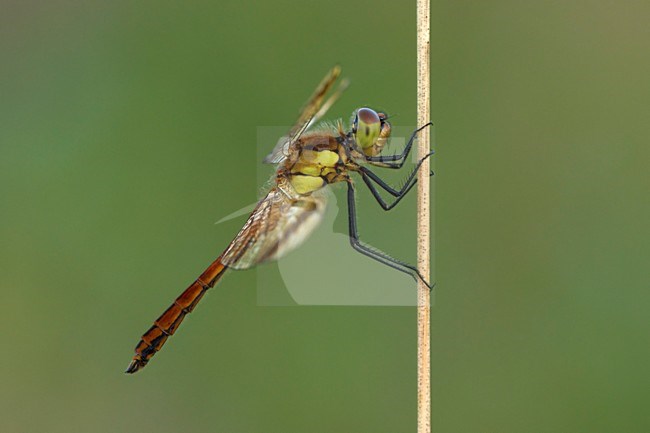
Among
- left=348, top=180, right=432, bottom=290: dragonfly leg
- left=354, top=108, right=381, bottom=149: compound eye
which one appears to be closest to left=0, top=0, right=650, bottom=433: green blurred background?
left=348, top=180, right=432, bottom=290: dragonfly leg

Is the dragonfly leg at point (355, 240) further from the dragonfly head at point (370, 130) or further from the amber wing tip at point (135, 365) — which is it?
the amber wing tip at point (135, 365)

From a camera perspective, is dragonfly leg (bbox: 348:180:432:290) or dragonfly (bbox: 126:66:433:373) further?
dragonfly leg (bbox: 348:180:432:290)

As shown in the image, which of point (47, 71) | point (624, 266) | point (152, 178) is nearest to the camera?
point (624, 266)

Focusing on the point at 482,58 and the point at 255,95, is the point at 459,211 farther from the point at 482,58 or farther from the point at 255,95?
the point at 255,95

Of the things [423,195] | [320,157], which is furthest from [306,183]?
[423,195]

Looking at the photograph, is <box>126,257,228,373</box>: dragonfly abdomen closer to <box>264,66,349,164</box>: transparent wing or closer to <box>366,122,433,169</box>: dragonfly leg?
<box>264,66,349,164</box>: transparent wing

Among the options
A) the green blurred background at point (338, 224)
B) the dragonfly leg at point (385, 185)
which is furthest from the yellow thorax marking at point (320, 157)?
the green blurred background at point (338, 224)

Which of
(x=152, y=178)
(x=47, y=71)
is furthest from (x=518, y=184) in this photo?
(x=47, y=71)

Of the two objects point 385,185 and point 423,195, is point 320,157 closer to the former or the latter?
point 385,185
